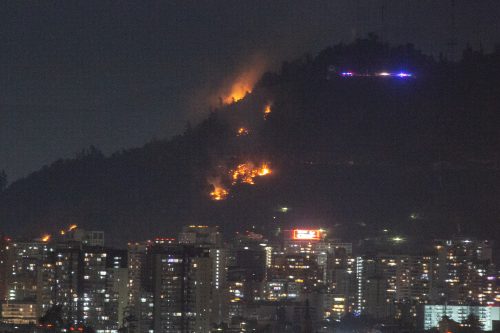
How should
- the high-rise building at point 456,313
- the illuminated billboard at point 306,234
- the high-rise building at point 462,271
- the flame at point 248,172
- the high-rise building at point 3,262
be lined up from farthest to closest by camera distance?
the flame at point 248,172 → the illuminated billboard at point 306,234 → the high-rise building at point 462,271 → the high-rise building at point 3,262 → the high-rise building at point 456,313

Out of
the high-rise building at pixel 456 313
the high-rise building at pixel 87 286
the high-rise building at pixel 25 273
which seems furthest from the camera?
the high-rise building at pixel 456 313

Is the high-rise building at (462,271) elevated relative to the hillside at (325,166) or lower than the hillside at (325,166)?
lower

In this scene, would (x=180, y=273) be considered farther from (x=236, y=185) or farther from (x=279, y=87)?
(x=279, y=87)

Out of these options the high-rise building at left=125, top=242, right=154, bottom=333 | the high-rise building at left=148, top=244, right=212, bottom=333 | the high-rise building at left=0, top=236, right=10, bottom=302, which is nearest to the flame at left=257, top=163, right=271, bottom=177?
the high-rise building at left=0, top=236, right=10, bottom=302

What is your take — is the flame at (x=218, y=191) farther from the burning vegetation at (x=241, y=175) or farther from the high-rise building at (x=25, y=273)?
the high-rise building at (x=25, y=273)

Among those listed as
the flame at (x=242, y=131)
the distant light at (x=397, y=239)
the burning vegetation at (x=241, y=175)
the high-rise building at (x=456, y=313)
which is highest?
the flame at (x=242, y=131)

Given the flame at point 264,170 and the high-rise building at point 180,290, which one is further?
the flame at point 264,170

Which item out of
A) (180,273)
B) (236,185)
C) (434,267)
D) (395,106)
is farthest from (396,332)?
(395,106)

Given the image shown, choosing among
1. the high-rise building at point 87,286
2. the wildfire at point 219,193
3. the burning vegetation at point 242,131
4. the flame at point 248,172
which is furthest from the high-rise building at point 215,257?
the burning vegetation at point 242,131
